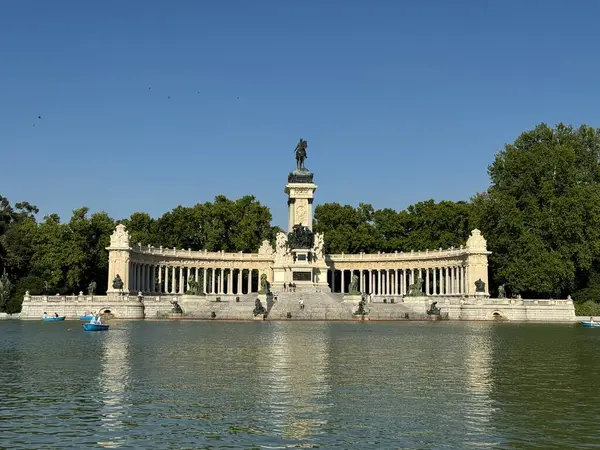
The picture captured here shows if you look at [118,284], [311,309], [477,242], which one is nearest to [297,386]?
[311,309]

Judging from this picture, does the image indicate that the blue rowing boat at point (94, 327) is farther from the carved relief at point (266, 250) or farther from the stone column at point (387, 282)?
the stone column at point (387, 282)

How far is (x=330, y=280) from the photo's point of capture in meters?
111

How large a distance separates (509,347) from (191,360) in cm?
1622

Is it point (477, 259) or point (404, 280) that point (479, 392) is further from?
point (404, 280)

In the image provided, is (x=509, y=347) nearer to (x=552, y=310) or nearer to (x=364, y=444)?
(x=364, y=444)

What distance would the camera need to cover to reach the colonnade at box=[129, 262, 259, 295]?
91938 millimetres

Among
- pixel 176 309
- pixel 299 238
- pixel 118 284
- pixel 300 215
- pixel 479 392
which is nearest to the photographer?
pixel 479 392

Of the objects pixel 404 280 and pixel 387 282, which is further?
pixel 387 282

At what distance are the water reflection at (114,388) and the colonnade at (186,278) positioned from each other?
5480cm

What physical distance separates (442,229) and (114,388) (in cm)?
8359

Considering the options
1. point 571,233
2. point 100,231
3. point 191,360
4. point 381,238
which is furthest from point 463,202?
point 191,360

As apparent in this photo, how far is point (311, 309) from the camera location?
2726 inches

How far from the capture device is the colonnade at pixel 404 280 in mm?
92688

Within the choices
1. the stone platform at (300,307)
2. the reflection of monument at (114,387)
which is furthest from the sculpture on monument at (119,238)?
the reflection of monument at (114,387)
